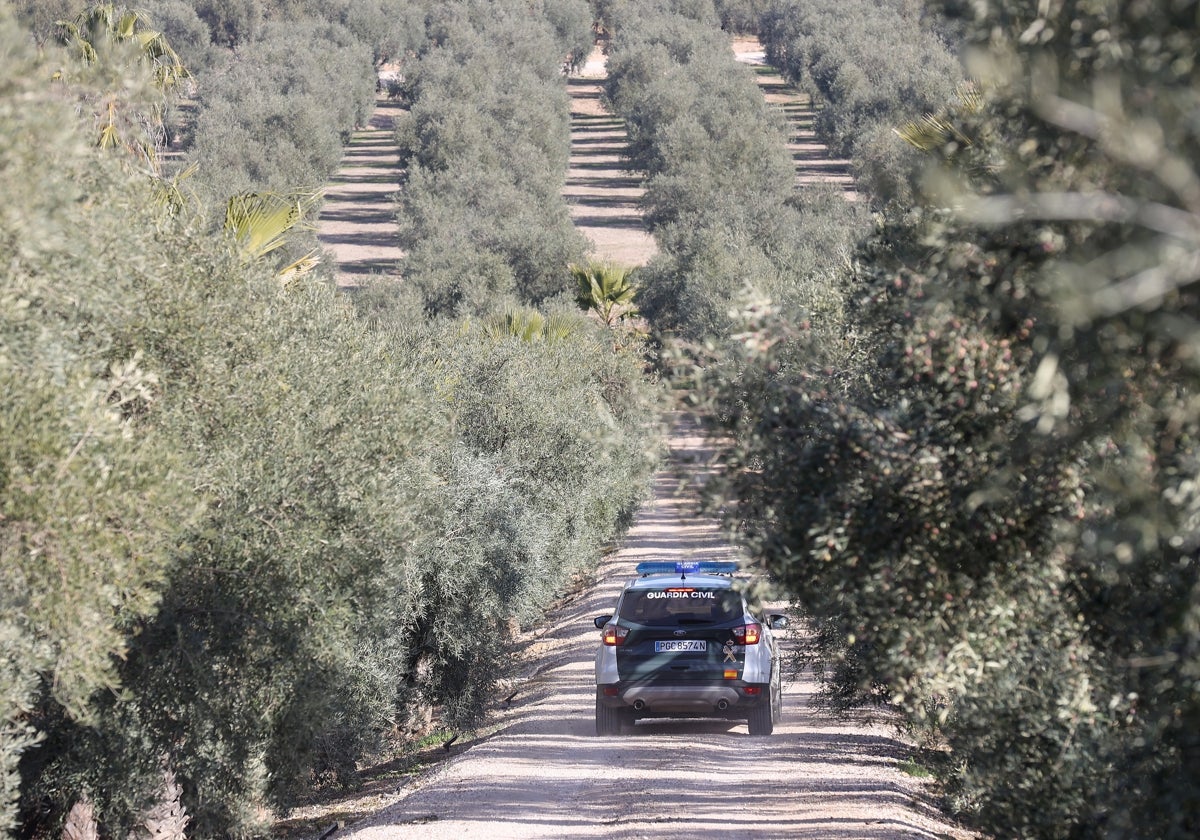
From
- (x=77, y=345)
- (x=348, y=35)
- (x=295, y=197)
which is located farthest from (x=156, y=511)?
(x=348, y=35)

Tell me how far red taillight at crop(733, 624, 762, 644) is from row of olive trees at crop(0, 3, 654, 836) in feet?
12.1

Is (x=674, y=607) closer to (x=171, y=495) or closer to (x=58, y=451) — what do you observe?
(x=171, y=495)

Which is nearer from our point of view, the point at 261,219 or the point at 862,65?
the point at 261,219

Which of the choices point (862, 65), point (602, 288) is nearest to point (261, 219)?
point (602, 288)

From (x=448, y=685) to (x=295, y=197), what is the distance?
9.60 metres

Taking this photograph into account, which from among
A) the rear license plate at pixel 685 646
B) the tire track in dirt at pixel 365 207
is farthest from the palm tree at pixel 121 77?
the tire track in dirt at pixel 365 207

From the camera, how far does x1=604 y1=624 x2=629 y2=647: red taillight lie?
546 inches

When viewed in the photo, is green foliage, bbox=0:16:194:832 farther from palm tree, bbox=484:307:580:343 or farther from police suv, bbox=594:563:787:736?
palm tree, bbox=484:307:580:343

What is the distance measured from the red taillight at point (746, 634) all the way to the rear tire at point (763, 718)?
71 centimetres

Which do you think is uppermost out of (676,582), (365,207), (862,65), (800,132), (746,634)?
(862,65)

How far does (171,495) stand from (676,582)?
7607 mm

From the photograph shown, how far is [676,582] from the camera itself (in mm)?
13992

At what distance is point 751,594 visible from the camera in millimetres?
6445

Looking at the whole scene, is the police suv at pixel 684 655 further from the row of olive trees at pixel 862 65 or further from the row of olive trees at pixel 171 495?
the row of olive trees at pixel 862 65
